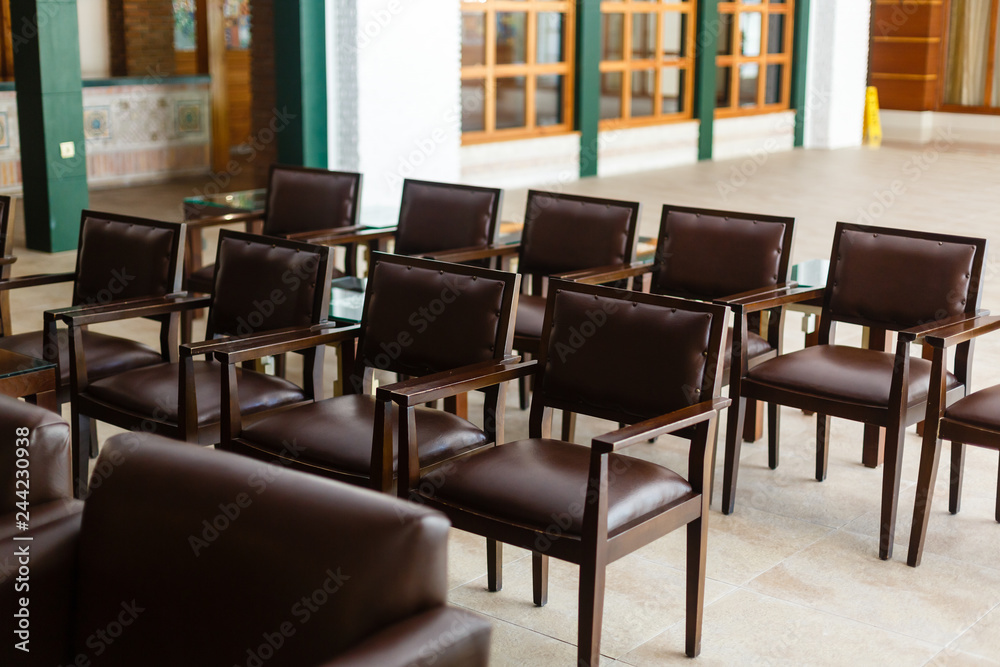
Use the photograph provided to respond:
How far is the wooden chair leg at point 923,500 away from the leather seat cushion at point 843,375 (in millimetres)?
135

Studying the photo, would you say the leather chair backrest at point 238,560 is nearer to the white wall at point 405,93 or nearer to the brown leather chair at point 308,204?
the brown leather chair at point 308,204

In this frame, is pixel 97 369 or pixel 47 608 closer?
pixel 47 608

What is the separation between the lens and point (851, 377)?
2.98 m

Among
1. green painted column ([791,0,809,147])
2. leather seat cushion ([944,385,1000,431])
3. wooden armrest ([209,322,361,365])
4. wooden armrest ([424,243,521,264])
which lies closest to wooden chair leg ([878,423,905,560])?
leather seat cushion ([944,385,1000,431])

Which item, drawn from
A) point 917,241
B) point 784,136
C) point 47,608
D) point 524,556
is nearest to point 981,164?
point 784,136

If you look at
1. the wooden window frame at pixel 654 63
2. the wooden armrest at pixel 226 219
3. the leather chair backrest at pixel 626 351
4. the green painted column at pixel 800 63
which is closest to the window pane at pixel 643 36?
the wooden window frame at pixel 654 63

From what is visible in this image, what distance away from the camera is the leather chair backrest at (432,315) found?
2691 millimetres

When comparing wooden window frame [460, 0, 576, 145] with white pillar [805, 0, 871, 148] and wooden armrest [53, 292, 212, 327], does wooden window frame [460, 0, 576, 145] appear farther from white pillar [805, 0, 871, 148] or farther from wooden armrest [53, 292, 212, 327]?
wooden armrest [53, 292, 212, 327]

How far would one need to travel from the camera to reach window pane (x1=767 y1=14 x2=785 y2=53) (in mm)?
12219

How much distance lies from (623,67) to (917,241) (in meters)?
7.84

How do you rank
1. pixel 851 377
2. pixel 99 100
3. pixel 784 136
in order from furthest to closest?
pixel 784 136, pixel 99 100, pixel 851 377

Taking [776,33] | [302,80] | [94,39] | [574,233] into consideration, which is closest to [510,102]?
[302,80]

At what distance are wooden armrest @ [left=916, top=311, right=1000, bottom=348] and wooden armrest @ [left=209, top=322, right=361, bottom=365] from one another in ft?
4.65

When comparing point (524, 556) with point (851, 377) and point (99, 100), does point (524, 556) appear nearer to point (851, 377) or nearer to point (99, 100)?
point (851, 377)
